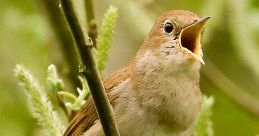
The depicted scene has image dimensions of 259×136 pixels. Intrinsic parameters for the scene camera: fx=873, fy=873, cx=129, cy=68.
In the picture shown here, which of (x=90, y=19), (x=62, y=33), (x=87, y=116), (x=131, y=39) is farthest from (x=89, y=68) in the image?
(x=131, y=39)

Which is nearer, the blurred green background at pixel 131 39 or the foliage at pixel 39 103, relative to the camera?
the foliage at pixel 39 103

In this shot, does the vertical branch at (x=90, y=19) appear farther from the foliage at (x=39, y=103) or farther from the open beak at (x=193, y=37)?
the foliage at (x=39, y=103)

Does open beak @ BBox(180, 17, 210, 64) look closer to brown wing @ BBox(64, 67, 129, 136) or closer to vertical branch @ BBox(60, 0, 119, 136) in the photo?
brown wing @ BBox(64, 67, 129, 136)

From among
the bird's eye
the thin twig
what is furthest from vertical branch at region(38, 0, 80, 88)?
the bird's eye

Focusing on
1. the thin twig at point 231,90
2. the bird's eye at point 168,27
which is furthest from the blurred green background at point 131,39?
the bird's eye at point 168,27

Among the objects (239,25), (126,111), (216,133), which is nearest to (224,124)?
(216,133)

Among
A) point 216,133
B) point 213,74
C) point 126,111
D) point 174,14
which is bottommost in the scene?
point 216,133

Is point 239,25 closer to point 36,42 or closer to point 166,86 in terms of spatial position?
point 166,86

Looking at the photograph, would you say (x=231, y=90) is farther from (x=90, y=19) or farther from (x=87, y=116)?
(x=87, y=116)
